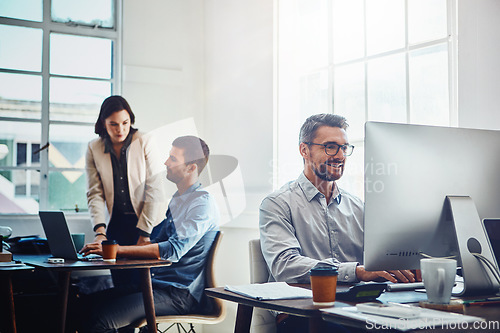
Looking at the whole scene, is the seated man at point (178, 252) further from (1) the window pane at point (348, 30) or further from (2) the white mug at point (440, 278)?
(2) the white mug at point (440, 278)

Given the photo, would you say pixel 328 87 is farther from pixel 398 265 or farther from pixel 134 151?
pixel 398 265

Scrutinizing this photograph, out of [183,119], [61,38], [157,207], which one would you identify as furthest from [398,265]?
[61,38]

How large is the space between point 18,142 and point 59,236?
159cm

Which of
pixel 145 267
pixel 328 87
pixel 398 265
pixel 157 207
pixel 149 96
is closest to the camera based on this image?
pixel 398 265

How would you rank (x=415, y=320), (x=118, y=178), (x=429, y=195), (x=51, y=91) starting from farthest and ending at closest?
(x=51, y=91)
(x=118, y=178)
(x=429, y=195)
(x=415, y=320)

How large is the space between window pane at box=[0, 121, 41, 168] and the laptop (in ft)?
4.61

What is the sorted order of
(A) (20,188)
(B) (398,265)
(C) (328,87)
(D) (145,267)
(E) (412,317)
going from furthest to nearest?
(A) (20,188) < (C) (328,87) < (D) (145,267) < (B) (398,265) < (E) (412,317)

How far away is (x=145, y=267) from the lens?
8.98ft

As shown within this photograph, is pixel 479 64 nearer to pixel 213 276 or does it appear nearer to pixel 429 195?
pixel 429 195

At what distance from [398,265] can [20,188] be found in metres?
3.37

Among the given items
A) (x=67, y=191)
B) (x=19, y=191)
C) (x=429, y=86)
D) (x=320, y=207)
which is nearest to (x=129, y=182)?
(x=67, y=191)

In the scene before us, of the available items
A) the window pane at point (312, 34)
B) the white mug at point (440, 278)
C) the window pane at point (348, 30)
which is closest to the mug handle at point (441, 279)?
the white mug at point (440, 278)

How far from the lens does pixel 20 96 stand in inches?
169

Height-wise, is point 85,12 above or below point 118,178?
above
